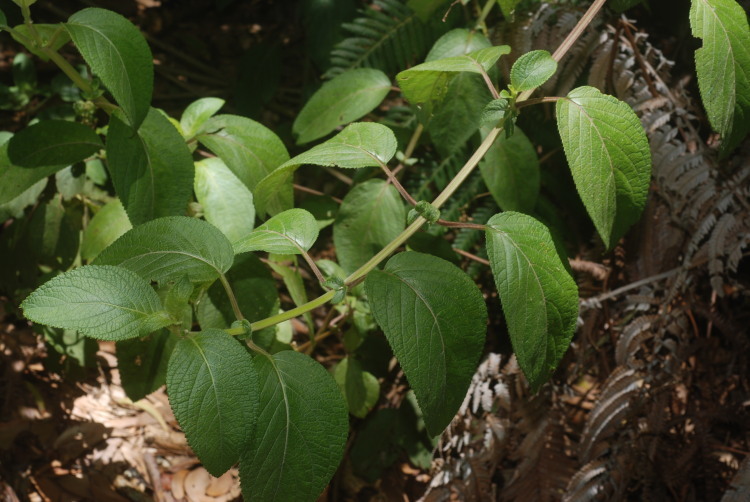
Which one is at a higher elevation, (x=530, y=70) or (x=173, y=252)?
(x=530, y=70)

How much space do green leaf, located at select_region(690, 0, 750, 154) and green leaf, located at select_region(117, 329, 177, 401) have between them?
1.20 metres

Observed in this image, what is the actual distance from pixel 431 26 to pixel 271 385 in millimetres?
1341

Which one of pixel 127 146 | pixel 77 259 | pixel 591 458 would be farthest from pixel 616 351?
pixel 77 259

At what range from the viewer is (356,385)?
1.88m

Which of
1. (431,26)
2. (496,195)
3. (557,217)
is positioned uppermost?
(431,26)

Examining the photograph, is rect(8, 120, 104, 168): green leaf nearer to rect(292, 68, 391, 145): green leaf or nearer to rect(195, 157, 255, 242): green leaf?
rect(195, 157, 255, 242): green leaf

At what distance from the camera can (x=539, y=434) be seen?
5.98 ft

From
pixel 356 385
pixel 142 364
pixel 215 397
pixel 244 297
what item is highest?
pixel 215 397

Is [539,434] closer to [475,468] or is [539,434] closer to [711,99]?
[475,468]

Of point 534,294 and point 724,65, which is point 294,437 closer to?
point 534,294

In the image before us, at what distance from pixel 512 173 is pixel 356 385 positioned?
2.35 feet

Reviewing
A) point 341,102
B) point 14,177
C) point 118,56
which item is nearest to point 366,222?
point 341,102

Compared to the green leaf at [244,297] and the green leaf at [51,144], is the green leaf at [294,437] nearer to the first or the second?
the green leaf at [244,297]

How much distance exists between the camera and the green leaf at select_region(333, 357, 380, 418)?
1.88 m
